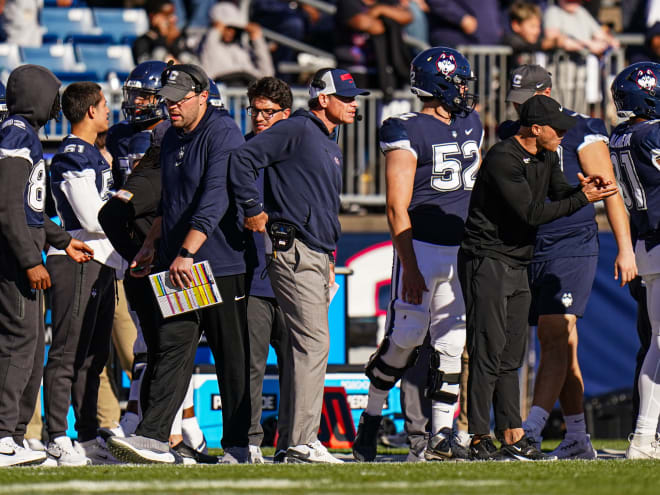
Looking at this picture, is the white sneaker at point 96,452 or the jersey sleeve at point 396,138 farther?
the white sneaker at point 96,452

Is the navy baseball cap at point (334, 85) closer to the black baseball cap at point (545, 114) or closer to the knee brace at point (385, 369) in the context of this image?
the black baseball cap at point (545, 114)

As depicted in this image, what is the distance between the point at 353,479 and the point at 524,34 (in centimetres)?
808

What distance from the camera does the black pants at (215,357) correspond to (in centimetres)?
632

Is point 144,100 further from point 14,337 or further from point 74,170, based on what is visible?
point 14,337

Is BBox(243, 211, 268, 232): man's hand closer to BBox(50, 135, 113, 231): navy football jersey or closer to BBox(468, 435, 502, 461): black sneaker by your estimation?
BBox(50, 135, 113, 231): navy football jersey

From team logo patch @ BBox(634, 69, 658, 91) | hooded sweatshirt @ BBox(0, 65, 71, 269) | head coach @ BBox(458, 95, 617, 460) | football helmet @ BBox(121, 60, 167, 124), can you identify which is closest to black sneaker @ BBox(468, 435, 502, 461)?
head coach @ BBox(458, 95, 617, 460)

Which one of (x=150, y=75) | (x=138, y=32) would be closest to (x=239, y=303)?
(x=150, y=75)

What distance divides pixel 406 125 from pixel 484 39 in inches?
261

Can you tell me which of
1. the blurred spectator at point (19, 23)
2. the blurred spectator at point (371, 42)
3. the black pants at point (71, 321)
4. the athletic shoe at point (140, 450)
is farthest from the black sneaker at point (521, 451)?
the blurred spectator at point (19, 23)

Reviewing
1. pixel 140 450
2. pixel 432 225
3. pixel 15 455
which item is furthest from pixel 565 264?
pixel 15 455

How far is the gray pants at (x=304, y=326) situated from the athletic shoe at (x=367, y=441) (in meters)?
0.70

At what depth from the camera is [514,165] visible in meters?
→ 6.48

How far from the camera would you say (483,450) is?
258 inches

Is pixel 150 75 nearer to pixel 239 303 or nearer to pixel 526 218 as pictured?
pixel 239 303
